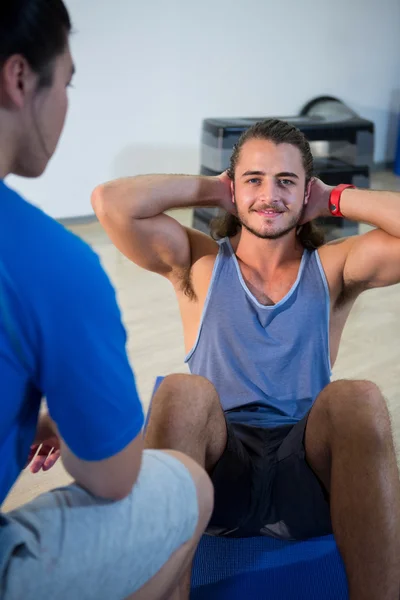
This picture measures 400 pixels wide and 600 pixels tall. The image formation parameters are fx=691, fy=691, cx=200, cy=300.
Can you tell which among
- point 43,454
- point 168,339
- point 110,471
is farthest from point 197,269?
point 168,339

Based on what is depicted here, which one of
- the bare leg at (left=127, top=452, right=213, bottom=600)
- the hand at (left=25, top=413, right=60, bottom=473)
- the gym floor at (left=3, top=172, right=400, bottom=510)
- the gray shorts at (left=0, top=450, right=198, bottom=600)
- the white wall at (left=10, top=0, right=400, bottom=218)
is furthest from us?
the white wall at (left=10, top=0, right=400, bottom=218)

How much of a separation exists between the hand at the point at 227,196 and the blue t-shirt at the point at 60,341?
3.36 feet

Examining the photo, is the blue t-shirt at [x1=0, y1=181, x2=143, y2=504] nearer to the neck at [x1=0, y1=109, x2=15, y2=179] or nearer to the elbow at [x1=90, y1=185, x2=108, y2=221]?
the neck at [x1=0, y1=109, x2=15, y2=179]

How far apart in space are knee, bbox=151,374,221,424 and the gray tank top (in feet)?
0.66

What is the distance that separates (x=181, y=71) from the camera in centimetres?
471

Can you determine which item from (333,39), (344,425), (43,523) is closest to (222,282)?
(344,425)

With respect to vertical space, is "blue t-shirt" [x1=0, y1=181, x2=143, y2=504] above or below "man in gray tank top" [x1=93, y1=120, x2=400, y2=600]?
above

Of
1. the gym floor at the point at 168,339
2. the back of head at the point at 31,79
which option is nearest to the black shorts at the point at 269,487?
the gym floor at the point at 168,339

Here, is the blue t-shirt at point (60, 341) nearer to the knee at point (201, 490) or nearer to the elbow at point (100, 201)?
the knee at point (201, 490)

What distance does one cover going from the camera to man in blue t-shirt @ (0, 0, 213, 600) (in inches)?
28.8

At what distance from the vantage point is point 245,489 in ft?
4.88

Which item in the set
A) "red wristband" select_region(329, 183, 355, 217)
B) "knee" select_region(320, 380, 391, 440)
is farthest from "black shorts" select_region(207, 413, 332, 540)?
"red wristband" select_region(329, 183, 355, 217)

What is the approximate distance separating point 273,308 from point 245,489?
43cm

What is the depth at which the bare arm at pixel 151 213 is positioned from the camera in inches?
67.3
